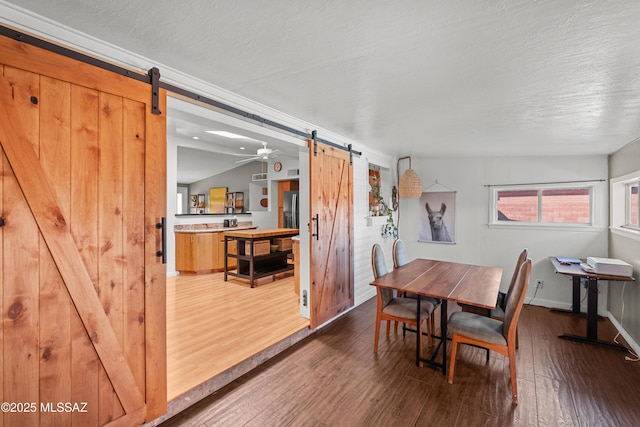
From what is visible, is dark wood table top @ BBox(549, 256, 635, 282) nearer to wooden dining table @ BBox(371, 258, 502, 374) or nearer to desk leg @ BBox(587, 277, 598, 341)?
desk leg @ BBox(587, 277, 598, 341)

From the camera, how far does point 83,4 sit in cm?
135

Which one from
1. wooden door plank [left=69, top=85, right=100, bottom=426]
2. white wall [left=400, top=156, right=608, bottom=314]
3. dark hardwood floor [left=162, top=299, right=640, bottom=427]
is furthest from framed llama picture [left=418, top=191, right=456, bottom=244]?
wooden door plank [left=69, top=85, right=100, bottom=426]

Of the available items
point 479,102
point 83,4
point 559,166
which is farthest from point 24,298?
point 559,166

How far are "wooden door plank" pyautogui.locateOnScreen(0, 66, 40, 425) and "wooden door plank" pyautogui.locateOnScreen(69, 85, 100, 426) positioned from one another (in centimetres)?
15

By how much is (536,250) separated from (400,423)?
3.79 meters

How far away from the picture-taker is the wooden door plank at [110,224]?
1.64 meters

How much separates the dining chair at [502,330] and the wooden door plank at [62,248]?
236 centimetres

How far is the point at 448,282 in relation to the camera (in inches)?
111

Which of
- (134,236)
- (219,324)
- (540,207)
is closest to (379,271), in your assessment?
(219,324)

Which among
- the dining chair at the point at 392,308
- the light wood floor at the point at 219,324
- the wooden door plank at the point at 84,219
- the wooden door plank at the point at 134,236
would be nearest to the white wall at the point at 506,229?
the dining chair at the point at 392,308

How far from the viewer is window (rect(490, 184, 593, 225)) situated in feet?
14.0

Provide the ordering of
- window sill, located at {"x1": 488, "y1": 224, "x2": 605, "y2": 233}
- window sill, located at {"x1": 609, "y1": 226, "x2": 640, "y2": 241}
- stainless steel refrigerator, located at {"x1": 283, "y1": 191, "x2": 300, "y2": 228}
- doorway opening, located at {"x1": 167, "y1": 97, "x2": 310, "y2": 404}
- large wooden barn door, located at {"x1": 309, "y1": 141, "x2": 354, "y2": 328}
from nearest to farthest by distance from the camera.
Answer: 1. doorway opening, located at {"x1": 167, "y1": 97, "x2": 310, "y2": 404}
2. window sill, located at {"x1": 609, "y1": 226, "x2": 640, "y2": 241}
3. large wooden barn door, located at {"x1": 309, "y1": 141, "x2": 354, "y2": 328}
4. window sill, located at {"x1": 488, "y1": 224, "x2": 605, "y2": 233}
5. stainless steel refrigerator, located at {"x1": 283, "y1": 191, "x2": 300, "y2": 228}

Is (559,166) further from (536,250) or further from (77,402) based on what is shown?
(77,402)

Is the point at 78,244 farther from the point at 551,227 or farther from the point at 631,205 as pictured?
the point at 631,205
